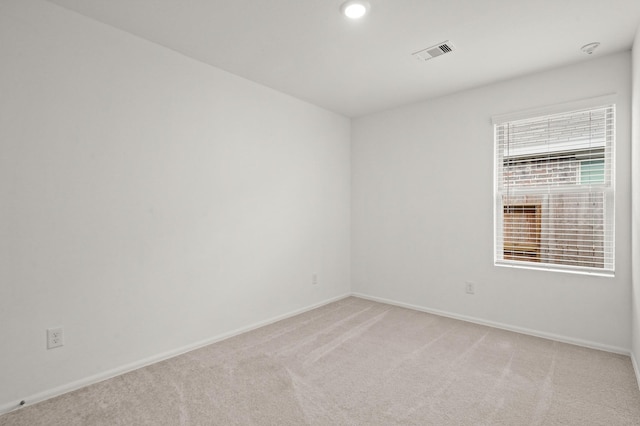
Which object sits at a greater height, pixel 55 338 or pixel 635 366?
pixel 55 338

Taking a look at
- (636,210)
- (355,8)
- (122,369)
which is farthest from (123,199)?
(636,210)

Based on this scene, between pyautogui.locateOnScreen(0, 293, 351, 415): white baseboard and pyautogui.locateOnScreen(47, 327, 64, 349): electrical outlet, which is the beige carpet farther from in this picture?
pyautogui.locateOnScreen(47, 327, 64, 349): electrical outlet

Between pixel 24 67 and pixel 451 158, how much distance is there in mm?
3717

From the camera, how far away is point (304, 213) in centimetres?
402

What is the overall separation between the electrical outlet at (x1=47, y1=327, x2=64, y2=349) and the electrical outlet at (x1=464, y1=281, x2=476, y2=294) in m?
3.61

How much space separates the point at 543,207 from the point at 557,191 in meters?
0.19

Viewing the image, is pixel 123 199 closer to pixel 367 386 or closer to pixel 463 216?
pixel 367 386

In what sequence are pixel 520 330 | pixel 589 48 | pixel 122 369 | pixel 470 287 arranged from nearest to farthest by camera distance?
1. pixel 122 369
2. pixel 589 48
3. pixel 520 330
4. pixel 470 287

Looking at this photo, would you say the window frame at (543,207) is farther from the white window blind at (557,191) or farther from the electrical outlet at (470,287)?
the electrical outlet at (470,287)

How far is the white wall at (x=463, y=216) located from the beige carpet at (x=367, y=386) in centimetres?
33

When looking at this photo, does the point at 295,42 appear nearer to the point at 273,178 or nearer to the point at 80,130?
the point at 273,178

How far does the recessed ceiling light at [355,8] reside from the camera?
83.1 inches

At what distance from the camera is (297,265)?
3922 mm

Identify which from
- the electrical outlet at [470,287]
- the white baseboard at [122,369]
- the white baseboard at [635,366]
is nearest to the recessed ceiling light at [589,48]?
the electrical outlet at [470,287]
